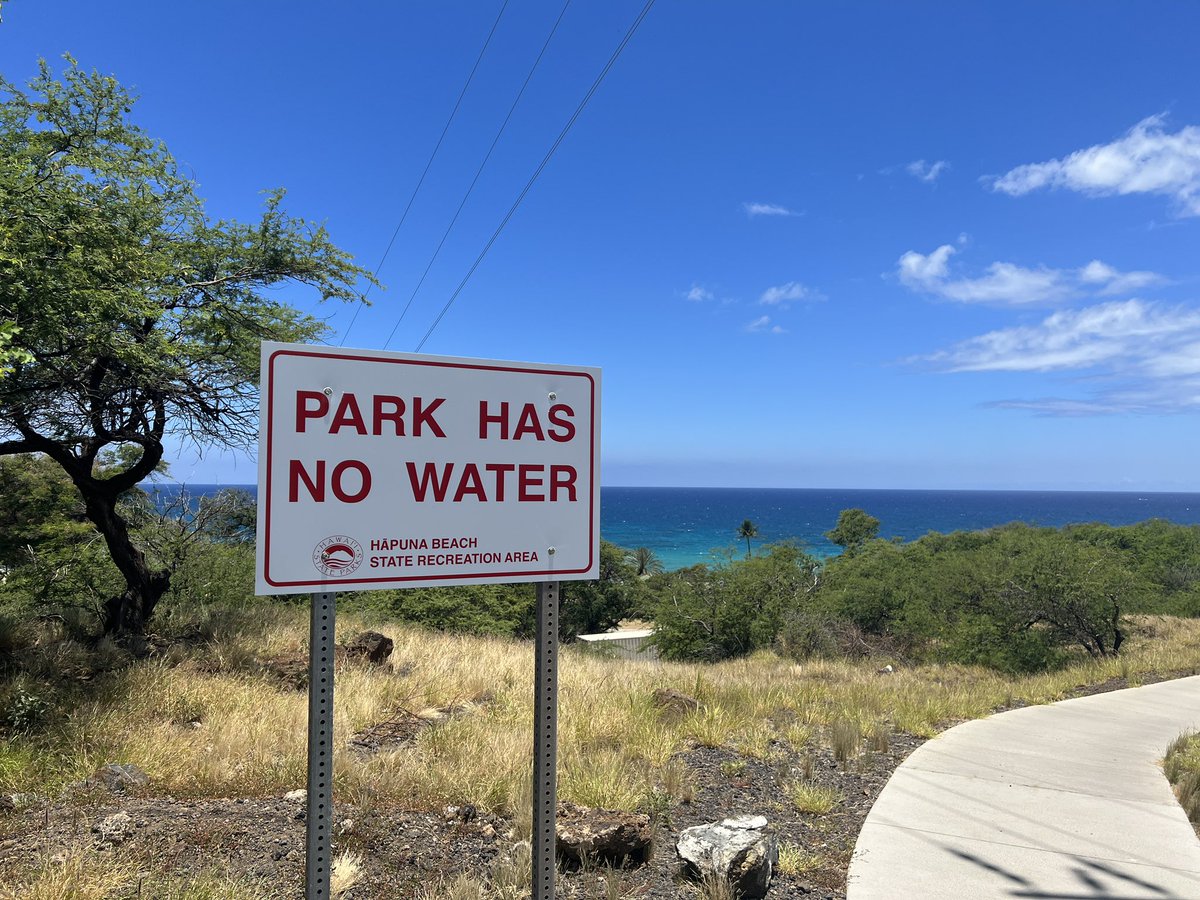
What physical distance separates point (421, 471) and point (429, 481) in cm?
5

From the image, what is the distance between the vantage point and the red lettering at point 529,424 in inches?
106

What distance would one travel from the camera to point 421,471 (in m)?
2.49

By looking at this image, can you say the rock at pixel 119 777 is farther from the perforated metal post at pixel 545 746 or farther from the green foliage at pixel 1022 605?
the green foliage at pixel 1022 605

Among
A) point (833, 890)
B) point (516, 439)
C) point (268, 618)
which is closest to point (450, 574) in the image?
point (516, 439)

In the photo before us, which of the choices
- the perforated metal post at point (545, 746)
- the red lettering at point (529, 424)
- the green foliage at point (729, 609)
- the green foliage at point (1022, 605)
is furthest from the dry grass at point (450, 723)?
the green foliage at point (729, 609)

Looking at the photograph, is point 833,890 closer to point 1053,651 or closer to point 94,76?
point 94,76

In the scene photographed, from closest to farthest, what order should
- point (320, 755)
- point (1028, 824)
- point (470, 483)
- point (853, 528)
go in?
point (320, 755), point (470, 483), point (1028, 824), point (853, 528)

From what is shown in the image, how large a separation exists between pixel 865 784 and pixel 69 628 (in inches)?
397

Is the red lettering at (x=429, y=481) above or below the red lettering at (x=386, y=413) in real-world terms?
below

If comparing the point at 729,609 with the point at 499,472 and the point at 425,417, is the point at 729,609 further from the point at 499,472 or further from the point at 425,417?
the point at 425,417

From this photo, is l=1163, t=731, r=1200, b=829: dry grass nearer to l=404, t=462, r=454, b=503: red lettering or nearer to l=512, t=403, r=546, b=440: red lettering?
l=512, t=403, r=546, b=440: red lettering

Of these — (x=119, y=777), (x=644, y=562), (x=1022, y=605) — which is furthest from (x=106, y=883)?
(x=644, y=562)

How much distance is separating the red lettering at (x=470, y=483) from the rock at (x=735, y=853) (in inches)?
98.7

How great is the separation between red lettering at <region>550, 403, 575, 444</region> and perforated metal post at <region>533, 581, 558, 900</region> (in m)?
0.57
